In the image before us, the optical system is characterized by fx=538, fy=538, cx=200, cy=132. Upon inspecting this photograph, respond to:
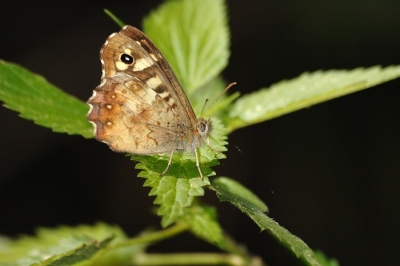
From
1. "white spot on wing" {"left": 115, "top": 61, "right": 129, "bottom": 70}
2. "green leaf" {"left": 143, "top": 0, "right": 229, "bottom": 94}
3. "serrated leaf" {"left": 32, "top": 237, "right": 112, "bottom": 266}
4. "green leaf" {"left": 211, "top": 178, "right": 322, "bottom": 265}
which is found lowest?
"green leaf" {"left": 211, "top": 178, "right": 322, "bottom": 265}

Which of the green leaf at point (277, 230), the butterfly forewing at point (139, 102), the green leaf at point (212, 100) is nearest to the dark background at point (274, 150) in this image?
the green leaf at point (212, 100)

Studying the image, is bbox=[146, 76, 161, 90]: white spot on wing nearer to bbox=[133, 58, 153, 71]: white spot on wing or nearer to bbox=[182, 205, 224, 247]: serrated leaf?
bbox=[133, 58, 153, 71]: white spot on wing

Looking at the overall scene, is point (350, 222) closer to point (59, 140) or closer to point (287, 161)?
point (287, 161)

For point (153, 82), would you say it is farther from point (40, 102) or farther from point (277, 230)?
point (277, 230)

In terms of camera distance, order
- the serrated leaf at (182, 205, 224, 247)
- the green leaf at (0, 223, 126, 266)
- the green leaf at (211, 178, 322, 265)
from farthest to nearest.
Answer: the serrated leaf at (182, 205, 224, 247) < the green leaf at (0, 223, 126, 266) < the green leaf at (211, 178, 322, 265)

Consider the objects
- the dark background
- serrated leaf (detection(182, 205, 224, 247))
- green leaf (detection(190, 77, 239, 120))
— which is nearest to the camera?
serrated leaf (detection(182, 205, 224, 247))

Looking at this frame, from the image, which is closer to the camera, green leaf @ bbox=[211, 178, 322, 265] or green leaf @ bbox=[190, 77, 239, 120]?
green leaf @ bbox=[211, 178, 322, 265]

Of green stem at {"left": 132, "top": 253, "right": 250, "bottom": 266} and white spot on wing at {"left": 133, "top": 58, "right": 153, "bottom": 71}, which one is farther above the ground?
white spot on wing at {"left": 133, "top": 58, "right": 153, "bottom": 71}

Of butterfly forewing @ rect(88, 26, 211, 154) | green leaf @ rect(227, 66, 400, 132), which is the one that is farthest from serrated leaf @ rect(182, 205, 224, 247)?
green leaf @ rect(227, 66, 400, 132)
